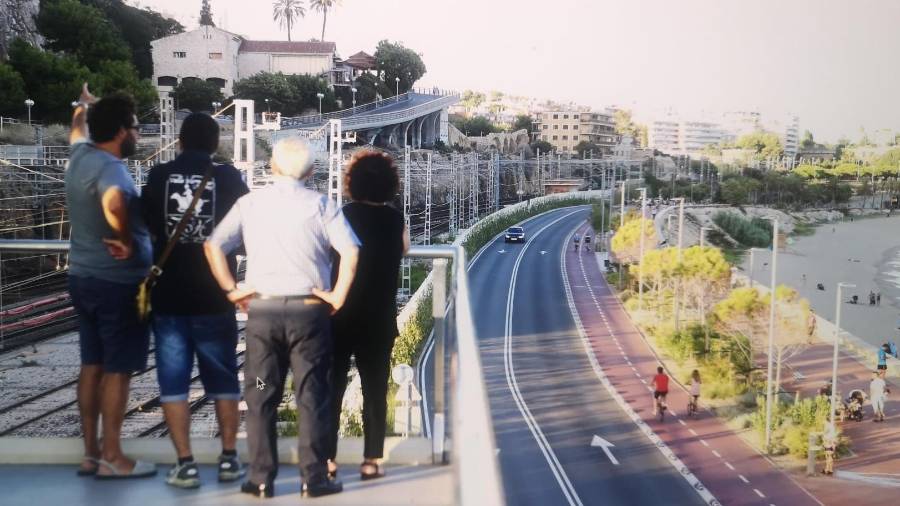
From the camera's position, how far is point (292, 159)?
2920mm

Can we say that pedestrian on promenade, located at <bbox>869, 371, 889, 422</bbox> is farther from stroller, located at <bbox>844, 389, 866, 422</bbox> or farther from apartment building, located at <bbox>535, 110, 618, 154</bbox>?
apartment building, located at <bbox>535, 110, 618, 154</bbox>

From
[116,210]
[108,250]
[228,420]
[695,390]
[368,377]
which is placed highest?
[116,210]

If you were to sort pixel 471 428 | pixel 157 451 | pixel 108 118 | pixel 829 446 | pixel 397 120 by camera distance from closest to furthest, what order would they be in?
pixel 471 428 < pixel 108 118 < pixel 157 451 < pixel 829 446 < pixel 397 120

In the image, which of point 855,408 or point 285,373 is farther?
point 855,408

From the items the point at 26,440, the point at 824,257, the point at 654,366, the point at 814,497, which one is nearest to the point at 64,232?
the point at 654,366

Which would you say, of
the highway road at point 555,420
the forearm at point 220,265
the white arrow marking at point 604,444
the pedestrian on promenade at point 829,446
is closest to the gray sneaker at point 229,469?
the forearm at point 220,265

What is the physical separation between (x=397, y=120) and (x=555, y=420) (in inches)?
1680

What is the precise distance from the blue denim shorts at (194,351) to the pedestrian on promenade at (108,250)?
128 millimetres

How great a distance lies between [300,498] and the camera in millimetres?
3160

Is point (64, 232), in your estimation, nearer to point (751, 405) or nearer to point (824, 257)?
point (751, 405)

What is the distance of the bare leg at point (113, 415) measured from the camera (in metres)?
3.26

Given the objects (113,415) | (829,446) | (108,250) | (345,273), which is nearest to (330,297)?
(345,273)

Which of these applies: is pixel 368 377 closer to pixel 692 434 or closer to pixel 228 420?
pixel 228 420

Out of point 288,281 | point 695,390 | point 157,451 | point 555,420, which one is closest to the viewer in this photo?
point 288,281
